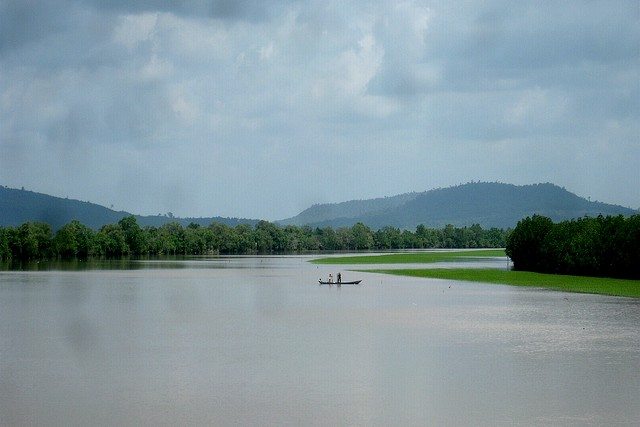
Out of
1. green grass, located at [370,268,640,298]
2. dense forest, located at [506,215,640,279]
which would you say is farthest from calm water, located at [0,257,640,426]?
dense forest, located at [506,215,640,279]

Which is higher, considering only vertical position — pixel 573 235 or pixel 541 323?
Answer: pixel 573 235

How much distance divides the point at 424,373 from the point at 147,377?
8.30 meters

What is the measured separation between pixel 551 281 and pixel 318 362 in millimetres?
45869

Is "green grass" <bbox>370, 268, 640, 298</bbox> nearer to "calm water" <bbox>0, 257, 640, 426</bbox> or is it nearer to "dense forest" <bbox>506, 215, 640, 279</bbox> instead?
"dense forest" <bbox>506, 215, 640, 279</bbox>

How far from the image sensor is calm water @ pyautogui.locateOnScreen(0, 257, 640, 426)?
19141 mm

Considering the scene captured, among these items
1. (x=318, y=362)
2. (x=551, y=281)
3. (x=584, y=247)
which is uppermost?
(x=584, y=247)

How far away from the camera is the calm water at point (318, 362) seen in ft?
62.8

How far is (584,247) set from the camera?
73.6 meters

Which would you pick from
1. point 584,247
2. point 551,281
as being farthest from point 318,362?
point 584,247

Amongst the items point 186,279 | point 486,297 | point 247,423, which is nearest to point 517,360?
point 247,423

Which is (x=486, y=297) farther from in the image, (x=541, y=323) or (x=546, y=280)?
(x=546, y=280)

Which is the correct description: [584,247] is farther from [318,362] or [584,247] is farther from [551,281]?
[318,362]

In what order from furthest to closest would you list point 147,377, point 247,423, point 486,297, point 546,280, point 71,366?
1. point 546,280
2. point 486,297
3. point 71,366
4. point 147,377
5. point 247,423

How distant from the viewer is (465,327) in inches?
1375
